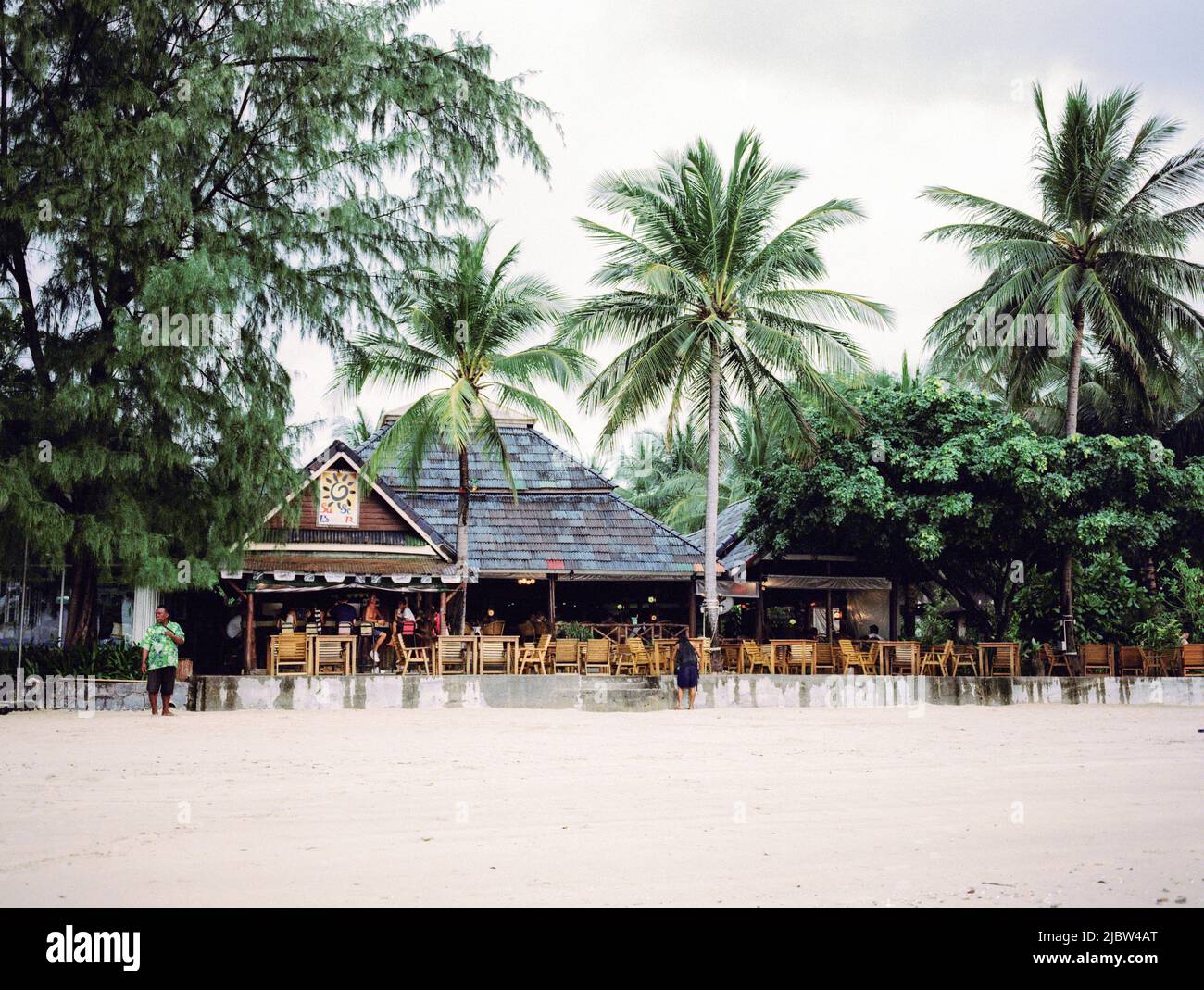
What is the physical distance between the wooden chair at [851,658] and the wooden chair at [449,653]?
644 centimetres

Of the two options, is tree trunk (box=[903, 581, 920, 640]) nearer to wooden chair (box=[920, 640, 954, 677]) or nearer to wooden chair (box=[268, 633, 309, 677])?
wooden chair (box=[920, 640, 954, 677])

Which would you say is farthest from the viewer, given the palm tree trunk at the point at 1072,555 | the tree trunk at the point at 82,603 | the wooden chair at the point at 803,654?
the palm tree trunk at the point at 1072,555

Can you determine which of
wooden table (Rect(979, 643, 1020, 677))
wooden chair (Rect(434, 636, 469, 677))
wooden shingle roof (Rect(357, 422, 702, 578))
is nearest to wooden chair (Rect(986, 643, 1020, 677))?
wooden table (Rect(979, 643, 1020, 677))

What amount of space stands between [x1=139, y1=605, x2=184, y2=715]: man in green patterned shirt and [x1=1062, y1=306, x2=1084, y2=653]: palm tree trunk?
50.2 feet

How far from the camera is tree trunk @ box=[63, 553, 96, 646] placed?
19344 millimetres

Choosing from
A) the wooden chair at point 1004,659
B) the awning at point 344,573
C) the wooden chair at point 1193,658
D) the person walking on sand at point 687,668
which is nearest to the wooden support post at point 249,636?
the awning at point 344,573

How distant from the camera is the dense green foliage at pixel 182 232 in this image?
58.2ft

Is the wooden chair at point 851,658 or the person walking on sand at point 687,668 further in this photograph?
the wooden chair at point 851,658

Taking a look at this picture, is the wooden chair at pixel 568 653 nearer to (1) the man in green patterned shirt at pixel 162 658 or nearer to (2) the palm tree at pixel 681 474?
(1) the man in green patterned shirt at pixel 162 658

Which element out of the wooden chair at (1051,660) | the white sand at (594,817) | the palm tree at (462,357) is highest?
the palm tree at (462,357)

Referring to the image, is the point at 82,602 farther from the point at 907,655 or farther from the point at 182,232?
the point at 907,655
